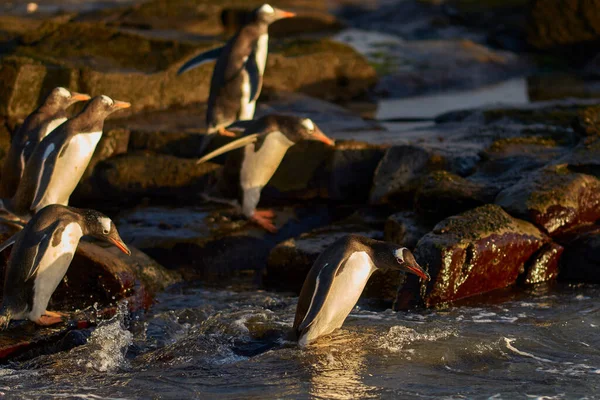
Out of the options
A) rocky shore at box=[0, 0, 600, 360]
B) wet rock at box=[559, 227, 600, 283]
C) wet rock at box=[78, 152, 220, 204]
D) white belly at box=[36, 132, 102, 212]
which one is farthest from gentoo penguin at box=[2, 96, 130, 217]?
wet rock at box=[559, 227, 600, 283]

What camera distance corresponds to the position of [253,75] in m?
10.2

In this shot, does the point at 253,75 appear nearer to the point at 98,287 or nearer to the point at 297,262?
the point at 297,262

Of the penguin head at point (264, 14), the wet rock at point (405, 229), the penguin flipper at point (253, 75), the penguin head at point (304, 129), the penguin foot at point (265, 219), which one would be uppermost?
the penguin head at point (264, 14)

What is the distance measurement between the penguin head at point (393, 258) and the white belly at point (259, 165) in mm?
2448

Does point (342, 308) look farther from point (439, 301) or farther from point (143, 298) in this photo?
point (143, 298)

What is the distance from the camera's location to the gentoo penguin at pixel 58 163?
25.2ft

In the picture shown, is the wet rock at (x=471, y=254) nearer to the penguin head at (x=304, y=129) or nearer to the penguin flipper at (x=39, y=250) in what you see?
the penguin head at (x=304, y=129)

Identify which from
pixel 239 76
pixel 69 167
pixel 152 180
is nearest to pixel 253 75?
pixel 239 76

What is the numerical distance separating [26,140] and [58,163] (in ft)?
2.50

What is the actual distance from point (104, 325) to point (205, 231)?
213 cm

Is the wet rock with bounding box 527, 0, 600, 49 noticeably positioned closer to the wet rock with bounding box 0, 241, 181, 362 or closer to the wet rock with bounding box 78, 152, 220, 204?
the wet rock with bounding box 78, 152, 220, 204

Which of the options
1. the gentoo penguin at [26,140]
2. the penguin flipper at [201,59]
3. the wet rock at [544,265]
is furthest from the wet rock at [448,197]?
the penguin flipper at [201,59]

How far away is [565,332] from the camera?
6.61 metres

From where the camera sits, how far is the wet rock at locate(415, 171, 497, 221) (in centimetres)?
832
